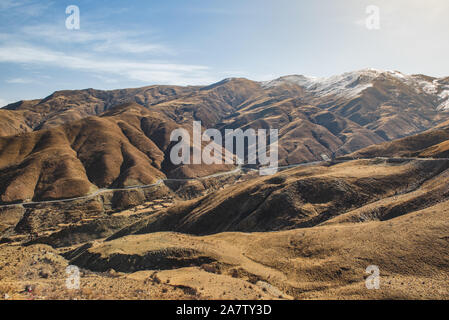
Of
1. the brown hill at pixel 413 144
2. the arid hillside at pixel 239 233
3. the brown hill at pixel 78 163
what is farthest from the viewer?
the brown hill at pixel 78 163

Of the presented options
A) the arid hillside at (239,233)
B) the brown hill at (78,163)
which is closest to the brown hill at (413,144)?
the arid hillside at (239,233)

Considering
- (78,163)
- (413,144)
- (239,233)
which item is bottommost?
(239,233)

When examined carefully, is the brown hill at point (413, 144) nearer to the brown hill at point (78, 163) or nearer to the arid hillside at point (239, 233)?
the arid hillside at point (239, 233)

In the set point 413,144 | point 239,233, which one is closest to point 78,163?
point 239,233

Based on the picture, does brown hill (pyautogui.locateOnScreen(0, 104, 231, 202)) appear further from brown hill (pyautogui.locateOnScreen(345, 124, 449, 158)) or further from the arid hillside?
brown hill (pyautogui.locateOnScreen(345, 124, 449, 158))

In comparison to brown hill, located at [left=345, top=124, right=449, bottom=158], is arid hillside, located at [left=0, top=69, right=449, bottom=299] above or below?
below

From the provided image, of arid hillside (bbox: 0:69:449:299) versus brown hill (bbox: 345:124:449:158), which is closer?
arid hillside (bbox: 0:69:449:299)

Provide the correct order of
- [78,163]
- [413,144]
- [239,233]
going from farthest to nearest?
[78,163] < [413,144] < [239,233]

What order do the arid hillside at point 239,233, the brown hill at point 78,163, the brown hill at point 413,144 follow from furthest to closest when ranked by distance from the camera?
the brown hill at point 78,163 → the brown hill at point 413,144 → the arid hillside at point 239,233

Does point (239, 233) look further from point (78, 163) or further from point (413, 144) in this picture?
point (78, 163)

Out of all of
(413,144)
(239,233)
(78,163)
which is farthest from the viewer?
(78,163)

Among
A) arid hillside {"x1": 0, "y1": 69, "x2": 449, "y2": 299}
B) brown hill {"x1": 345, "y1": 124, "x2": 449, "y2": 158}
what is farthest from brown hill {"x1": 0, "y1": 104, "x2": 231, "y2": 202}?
brown hill {"x1": 345, "y1": 124, "x2": 449, "y2": 158}
